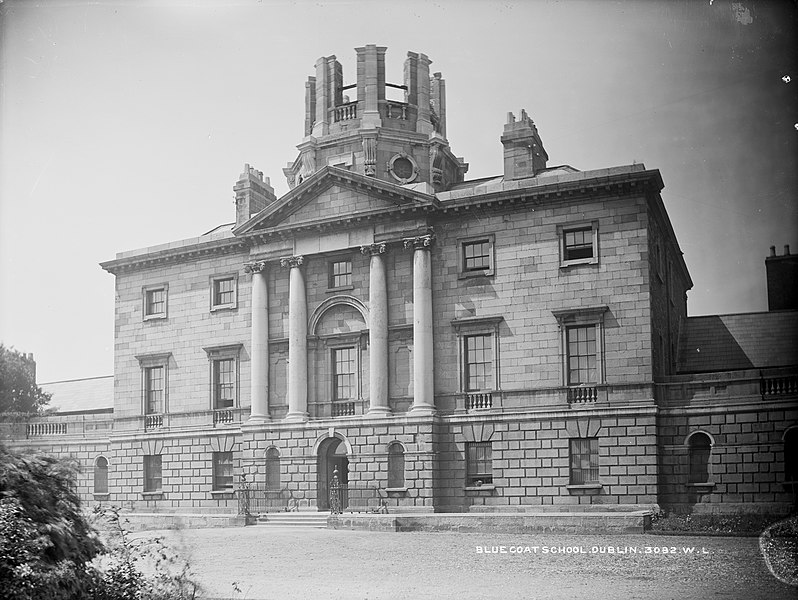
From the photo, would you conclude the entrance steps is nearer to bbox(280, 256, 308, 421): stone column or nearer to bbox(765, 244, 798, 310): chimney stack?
bbox(280, 256, 308, 421): stone column

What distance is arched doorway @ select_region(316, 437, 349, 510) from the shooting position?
88.5 ft

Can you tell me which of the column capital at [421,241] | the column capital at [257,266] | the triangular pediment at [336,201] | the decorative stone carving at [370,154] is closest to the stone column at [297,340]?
the column capital at [257,266]

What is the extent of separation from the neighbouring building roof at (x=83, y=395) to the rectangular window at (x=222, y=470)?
4383mm

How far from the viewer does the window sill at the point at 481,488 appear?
25.7 meters

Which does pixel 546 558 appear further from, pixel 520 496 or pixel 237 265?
pixel 237 265

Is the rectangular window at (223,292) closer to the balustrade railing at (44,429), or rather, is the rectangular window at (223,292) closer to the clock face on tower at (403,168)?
the balustrade railing at (44,429)

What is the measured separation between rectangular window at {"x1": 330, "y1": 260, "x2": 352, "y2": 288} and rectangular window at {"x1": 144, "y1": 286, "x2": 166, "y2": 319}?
5281 mm

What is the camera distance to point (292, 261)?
2803 centimetres

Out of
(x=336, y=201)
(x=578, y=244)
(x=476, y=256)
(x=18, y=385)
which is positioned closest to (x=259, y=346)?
(x=336, y=201)

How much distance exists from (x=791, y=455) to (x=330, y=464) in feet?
41.1

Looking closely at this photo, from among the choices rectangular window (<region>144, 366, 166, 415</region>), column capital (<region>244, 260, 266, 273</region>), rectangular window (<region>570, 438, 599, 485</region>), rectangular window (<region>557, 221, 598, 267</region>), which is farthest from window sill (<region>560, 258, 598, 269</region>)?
rectangular window (<region>144, 366, 166, 415</region>)

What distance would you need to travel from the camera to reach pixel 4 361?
22031mm

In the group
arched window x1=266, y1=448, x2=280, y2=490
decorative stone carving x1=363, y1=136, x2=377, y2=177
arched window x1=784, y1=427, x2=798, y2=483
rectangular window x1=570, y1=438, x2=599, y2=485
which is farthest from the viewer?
decorative stone carving x1=363, y1=136, x2=377, y2=177

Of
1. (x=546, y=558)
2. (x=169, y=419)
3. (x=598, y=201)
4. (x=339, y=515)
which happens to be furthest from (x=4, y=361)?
(x=598, y=201)
